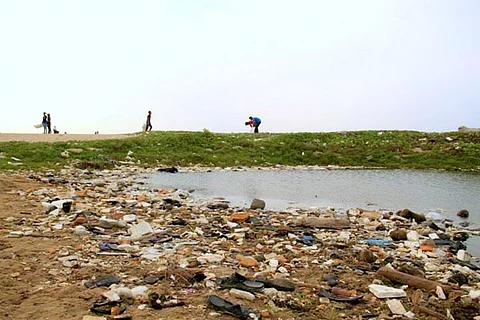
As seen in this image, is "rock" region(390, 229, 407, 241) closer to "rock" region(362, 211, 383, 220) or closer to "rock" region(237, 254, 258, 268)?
"rock" region(362, 211, 383, 220)

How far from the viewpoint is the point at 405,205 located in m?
9.66

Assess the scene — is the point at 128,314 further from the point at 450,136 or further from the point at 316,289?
the point at 450,136

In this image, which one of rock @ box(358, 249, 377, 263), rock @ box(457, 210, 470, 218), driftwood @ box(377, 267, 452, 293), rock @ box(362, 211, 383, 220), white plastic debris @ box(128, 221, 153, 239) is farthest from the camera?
rock @ box(457, 210, 470, 218)

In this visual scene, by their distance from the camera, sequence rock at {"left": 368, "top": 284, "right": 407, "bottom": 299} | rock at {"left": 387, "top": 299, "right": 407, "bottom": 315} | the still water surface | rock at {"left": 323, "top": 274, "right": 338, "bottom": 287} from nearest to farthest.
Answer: rock at {"left": 387, "top": 299, "right": 407, "bottom": 315} < rock at {"left": 368, "top": 284, "right": 407, "bottom": 299} < rock at {"left": 323, "top": 274, "right": 338, "bottom": 287} < the still water surface

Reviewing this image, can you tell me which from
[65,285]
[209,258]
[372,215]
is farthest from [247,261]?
[372,215]

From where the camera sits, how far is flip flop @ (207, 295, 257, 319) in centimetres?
328

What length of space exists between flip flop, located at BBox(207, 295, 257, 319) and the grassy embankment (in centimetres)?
1238

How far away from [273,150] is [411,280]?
16.2 metres

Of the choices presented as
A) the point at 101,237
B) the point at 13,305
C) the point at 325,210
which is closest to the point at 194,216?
the point at 101,237

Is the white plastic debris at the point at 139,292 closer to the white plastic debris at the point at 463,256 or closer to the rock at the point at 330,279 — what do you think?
the rock at the point at 330,279

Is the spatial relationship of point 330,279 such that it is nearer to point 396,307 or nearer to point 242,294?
point 396,307

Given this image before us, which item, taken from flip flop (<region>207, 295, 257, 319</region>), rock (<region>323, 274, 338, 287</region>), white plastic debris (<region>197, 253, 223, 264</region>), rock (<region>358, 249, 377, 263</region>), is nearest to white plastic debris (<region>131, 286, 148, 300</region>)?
flip flop (<region>207, 295, 257, 319</region>)

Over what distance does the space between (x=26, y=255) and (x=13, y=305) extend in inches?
51.3

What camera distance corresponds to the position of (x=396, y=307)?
357 centimetres
